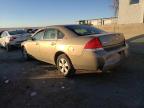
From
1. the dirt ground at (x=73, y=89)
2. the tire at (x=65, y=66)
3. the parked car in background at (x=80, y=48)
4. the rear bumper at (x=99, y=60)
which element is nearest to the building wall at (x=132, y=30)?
the dirt ground at (x=73, y=89)

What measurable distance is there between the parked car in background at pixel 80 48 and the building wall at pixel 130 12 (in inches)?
601

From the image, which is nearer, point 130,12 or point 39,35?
point 39,35

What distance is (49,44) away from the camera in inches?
320

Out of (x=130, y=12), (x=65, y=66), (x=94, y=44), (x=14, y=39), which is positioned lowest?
(x=65, y=66)

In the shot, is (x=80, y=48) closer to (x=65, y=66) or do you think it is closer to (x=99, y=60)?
(x=99, y=60)

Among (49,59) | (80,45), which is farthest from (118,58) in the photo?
(49,59)

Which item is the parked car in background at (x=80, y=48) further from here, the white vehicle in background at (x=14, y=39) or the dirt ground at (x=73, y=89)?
the white vehicle in background at (x=14, y=39)

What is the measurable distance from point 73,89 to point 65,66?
51.8 inches

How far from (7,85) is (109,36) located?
3172mm

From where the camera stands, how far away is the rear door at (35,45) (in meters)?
8.97

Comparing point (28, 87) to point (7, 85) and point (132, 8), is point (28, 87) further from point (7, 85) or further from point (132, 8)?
point (132, 8)

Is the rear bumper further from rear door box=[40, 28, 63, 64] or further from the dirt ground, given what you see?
rear door box=[40, 28, 63, 64]

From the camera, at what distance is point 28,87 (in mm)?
6727

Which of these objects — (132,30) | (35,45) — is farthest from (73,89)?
(132,30)
